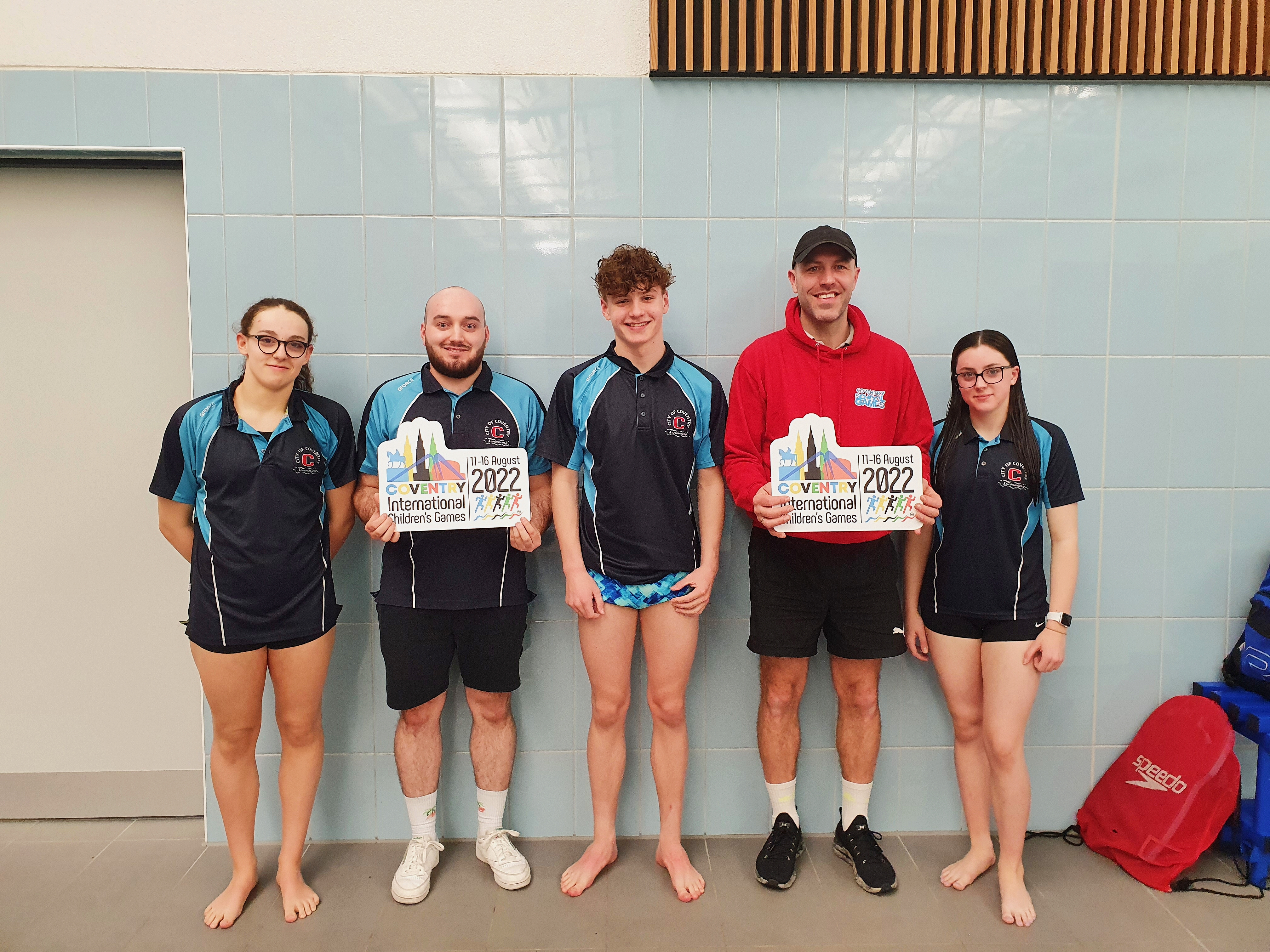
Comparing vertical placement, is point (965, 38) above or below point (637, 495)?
above

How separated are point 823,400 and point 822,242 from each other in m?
0.46

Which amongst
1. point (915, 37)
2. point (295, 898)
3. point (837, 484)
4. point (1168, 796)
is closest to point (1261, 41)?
point (915, 37)

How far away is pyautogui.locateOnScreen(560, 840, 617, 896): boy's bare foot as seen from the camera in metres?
2.24

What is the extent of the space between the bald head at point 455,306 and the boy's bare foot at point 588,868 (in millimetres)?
1739

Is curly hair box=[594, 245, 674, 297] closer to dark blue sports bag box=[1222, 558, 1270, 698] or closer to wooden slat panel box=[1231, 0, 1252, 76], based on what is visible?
wooden slat panel box=[1231, 0, 1252, 76]

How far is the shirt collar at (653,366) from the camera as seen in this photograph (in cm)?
216

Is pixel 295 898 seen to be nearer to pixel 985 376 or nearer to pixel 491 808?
pixel 491 808

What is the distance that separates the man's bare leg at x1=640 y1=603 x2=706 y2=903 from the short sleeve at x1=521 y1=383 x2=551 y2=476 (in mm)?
553

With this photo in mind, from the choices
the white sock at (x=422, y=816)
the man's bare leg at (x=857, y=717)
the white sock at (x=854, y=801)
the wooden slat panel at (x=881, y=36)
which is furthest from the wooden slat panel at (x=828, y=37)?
the white sock at (x=422, y=816)

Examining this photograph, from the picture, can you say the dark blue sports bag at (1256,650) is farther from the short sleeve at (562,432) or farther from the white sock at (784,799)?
the short sleeve at (562,432)

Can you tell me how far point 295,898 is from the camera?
7.13 ft

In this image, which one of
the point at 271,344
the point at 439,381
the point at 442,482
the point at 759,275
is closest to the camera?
the point at 271,344

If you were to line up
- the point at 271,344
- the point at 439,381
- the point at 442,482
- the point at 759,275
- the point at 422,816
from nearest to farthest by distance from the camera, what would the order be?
the point at 271,344, the point at 442,482, the point at 439,381, the point at 422,816, the point at 759,275

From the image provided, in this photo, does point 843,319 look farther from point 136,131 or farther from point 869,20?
point 136,131
